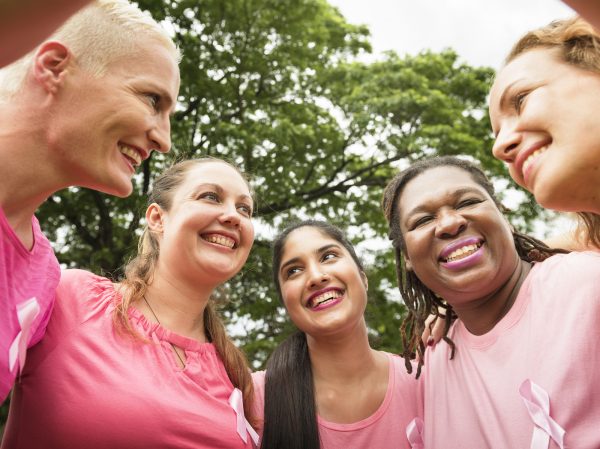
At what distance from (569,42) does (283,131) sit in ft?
19.9

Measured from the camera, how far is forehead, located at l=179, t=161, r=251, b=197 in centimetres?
306

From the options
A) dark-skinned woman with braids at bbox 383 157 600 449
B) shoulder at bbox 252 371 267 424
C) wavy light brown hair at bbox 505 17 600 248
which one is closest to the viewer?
wavy light brown hair at bbox 505 17 600 248

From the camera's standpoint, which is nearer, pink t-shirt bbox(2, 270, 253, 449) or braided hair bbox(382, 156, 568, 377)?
pink t-shirt bbox(2, 270, 253, 449)

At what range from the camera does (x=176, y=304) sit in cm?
284

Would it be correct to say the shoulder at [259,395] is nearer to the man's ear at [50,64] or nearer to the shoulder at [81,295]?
the shoulder at [81,295]

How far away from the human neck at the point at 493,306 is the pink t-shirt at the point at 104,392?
1.34 metres

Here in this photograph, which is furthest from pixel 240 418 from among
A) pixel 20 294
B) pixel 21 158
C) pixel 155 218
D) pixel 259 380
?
pixel 21 158

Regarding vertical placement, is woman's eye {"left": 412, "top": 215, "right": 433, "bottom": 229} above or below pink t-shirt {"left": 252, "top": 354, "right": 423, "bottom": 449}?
above

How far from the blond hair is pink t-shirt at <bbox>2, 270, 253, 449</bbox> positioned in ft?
3.30

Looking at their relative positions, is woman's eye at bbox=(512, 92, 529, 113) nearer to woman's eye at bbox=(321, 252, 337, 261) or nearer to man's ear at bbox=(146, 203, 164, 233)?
woman's eye at bbox=(321, 252, 337, 261)

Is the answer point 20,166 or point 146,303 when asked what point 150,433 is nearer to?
point 146,303

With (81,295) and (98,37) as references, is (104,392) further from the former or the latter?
(98,37)

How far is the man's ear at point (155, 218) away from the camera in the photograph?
122 inches

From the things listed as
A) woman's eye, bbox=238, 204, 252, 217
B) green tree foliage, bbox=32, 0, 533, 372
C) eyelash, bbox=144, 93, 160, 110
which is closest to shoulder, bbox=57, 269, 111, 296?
woman's eye, bbox=238, 204, 252, 217
